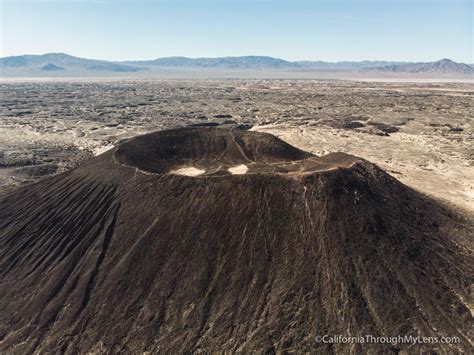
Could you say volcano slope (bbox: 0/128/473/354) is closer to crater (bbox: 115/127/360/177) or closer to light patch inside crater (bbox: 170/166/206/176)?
crater (bbox: 115/127/360/177)

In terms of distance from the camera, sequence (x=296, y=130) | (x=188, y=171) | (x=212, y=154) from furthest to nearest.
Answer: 1. (x=296, y=130)
2. (x=212, y=154)
3. (x=188, y=171)

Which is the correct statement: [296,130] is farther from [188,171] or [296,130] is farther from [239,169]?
[188,171]

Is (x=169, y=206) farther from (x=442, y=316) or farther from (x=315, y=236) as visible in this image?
(x=442, y=316)

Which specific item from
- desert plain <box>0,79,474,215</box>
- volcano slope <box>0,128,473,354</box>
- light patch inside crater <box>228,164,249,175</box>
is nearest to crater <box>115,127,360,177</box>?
light patch inside crater <box>228,164,249,175</box>

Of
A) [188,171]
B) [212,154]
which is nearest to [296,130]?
[212,154]

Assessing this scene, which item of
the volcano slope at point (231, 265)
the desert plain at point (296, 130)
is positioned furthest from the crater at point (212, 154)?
the desert plain at point (296, 130)

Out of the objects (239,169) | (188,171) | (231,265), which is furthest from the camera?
(188,171)

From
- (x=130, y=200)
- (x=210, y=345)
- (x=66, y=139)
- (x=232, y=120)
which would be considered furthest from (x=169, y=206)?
(x=232, y=120)

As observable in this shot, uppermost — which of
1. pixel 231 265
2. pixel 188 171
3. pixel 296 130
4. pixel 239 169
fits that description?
pixel 239 169
